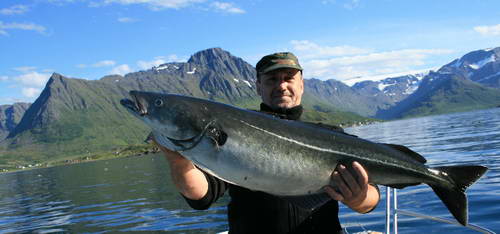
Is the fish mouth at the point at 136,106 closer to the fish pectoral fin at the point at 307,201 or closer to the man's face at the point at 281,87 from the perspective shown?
the fish pectoral fin at the point at 307,201

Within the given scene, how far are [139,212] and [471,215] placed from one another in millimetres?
23898

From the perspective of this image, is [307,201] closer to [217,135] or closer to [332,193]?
[332,193]

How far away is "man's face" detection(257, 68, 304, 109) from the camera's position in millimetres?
6223

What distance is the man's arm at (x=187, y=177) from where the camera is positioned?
16.1ft

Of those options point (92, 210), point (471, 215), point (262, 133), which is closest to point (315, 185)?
point (262, 133)

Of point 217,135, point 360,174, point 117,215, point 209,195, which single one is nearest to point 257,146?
point 217,135

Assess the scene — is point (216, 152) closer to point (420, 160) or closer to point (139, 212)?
point (420, 160)

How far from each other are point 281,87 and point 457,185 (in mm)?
3015

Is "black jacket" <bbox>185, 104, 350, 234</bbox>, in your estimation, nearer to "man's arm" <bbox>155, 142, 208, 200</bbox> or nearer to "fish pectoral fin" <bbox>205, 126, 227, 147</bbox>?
"man's arm" <bbox>155, 142, 208, 200</bbox>

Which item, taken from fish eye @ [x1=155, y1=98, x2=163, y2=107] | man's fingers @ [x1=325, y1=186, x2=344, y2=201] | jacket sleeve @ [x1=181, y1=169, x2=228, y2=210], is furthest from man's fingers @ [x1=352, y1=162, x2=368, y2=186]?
fish eye @ [x1=155, y1=98, x2=163, y2=107]

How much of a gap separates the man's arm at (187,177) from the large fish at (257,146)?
0.54 metres

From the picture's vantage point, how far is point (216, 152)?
423 centimetres

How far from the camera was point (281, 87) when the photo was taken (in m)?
6.22

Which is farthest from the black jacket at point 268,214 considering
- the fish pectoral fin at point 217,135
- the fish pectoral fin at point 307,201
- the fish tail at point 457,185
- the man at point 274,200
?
the fish tail at point 457,185
